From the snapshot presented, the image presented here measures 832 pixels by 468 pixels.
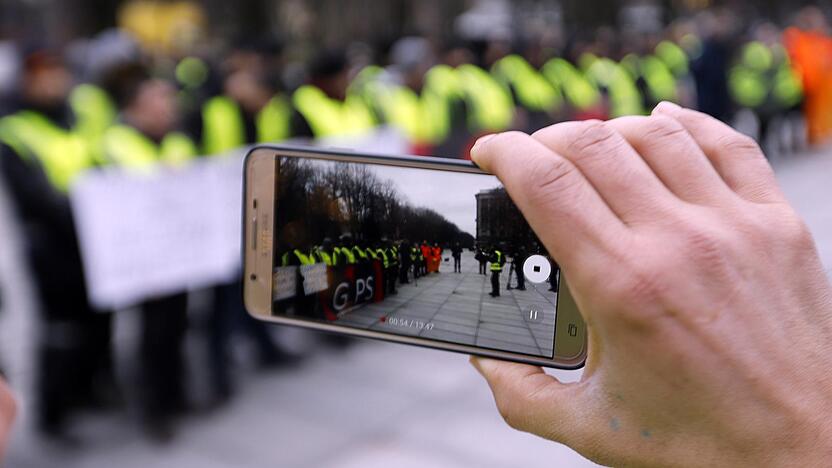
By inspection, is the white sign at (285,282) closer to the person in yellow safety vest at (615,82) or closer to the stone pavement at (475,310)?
the stone pavement at (475,310)

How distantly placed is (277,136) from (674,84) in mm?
7210

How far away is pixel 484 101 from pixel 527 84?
1253 millimetres

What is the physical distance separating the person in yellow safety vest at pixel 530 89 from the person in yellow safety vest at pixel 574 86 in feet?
0.51

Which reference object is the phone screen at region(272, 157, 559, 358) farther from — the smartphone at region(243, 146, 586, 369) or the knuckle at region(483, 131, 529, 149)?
the knuckle at region(483, 131, 529, 149)

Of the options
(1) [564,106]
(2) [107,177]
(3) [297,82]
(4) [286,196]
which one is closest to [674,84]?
(1) [564,106]

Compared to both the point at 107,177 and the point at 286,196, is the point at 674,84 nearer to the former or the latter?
the point at 107,177

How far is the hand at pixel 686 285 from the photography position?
75 cm

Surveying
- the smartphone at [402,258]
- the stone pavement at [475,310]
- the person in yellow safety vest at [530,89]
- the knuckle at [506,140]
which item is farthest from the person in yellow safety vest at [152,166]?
the person in yellow safety vest at [530,89]

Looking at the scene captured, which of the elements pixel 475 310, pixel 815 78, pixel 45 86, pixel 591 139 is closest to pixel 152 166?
pixel 45 86

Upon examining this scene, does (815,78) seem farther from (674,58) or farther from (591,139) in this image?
(591,139)

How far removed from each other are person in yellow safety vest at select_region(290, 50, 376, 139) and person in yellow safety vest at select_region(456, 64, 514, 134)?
59.1 inches

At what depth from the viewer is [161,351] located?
15.1ft

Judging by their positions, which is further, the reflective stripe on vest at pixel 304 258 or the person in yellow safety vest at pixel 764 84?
the person in yellow safety vest at pixel 764 84

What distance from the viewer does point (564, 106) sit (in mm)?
8883
